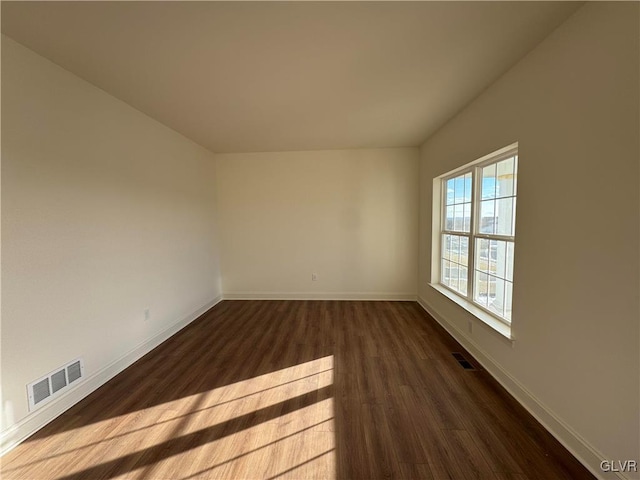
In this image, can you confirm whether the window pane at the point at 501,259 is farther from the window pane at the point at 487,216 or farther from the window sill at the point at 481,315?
the window sill at the point at 481,315

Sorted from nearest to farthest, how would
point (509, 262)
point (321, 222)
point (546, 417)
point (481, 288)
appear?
point (546, 417)
point (509, 262)
point (481, 288)
point (321, 222)

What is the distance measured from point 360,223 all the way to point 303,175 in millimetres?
1293

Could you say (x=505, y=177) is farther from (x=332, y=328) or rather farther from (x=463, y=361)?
(x=332, y=328)

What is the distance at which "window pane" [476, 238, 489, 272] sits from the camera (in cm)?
255

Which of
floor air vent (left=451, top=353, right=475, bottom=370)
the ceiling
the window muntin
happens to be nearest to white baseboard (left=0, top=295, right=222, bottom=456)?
the ceiling

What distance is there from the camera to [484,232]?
2.58m

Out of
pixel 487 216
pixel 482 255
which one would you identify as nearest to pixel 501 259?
pixel 482 255

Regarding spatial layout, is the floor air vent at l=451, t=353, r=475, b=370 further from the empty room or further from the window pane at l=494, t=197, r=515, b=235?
the window pane at l=494, t=197, r=515, b=235

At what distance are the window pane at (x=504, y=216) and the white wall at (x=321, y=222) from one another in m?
2.02

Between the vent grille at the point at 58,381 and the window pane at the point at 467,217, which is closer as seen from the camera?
the vent grille at the point at 58,381

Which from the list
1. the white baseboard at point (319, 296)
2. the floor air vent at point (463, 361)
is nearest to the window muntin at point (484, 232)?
the floor air vent at point (463, 361)

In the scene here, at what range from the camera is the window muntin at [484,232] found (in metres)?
2.20

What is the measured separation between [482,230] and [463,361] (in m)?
1.32

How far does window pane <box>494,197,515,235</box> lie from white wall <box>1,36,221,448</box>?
11.6 ft
